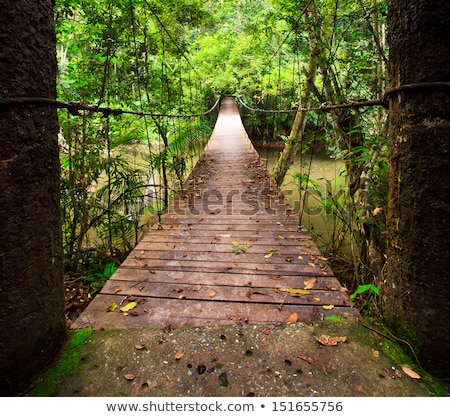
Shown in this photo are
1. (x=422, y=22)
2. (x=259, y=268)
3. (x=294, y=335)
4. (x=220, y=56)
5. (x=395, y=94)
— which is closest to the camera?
(x=422, y=22)

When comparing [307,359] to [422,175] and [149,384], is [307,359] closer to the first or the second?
[149,384]

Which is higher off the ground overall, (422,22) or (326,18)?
(326,18)

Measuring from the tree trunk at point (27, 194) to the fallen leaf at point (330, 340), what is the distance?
90 cm

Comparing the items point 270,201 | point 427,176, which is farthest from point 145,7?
point 427,176

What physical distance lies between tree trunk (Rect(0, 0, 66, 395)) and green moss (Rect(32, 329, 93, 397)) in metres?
0.04

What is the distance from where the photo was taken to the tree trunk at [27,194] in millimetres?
735

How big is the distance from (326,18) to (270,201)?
2.20 m

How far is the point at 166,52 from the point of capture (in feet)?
13.4

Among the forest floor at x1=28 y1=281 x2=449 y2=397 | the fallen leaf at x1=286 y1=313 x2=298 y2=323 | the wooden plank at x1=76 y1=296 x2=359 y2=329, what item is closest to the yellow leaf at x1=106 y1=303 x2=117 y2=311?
the wooden plank at x1=76 y1=296 x2=359 y2=329

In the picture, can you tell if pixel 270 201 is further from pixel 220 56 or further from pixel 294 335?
pixel 220 56

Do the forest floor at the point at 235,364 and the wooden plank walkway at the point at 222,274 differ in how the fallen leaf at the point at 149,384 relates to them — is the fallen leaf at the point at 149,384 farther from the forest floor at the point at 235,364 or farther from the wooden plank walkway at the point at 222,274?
the wooden plank walkway at the point at 222,274

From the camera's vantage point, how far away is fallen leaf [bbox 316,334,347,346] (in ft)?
3.44

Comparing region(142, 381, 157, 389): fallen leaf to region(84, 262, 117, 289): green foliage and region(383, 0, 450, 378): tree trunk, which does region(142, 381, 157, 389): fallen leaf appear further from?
region(84, 262, 117, 289): green foliage

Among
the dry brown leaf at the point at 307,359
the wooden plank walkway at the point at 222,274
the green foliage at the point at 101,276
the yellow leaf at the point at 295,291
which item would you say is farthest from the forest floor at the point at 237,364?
the green foliage at the point at 101,276
